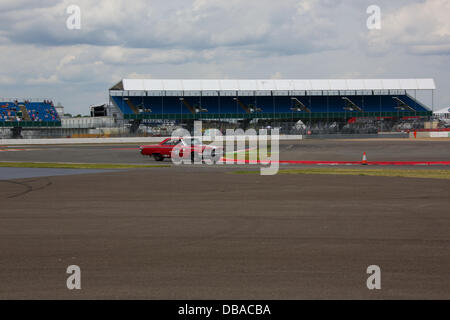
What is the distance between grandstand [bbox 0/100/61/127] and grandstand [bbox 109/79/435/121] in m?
8.16

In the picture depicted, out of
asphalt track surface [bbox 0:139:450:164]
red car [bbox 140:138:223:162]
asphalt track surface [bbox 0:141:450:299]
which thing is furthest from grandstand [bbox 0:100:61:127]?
asphalt track surface [bbox 0:141:450:299]

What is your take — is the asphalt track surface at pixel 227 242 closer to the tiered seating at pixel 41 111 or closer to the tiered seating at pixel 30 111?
the tiered seating at pixel 30 111

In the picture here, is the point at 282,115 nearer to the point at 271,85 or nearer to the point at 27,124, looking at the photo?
the point at 271,85

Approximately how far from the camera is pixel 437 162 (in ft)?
82.0

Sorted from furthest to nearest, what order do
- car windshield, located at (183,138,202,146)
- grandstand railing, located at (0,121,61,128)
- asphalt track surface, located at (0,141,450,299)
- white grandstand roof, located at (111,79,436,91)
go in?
white grandstand roof, located at (111,79,436,91) → grandstand railing, located at (0,121,61,128) → car windshield, located at (183,138,202,146) → asphalt track surface, located at (0,141,450,299)

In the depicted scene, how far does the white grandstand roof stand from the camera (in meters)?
67.3

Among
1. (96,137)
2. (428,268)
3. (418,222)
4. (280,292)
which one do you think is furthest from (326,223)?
(96,137)

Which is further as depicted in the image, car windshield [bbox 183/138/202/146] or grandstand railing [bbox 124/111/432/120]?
grandstand railing [bbox 124/111/432/120]

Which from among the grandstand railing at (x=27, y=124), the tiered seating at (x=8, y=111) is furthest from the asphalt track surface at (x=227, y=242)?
the tiered seating at (x=8, y=111)

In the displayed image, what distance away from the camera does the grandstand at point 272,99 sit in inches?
2655

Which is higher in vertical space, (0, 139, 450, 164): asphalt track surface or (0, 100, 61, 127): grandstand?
(0, 100, 61, 127): grandstand

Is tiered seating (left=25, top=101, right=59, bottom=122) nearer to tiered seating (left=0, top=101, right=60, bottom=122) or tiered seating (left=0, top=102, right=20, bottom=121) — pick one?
tiered seating (left=0, top=101, right=60, bottom=122)

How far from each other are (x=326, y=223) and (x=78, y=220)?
14.9 ft

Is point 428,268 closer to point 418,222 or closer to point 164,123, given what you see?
point 418,222
